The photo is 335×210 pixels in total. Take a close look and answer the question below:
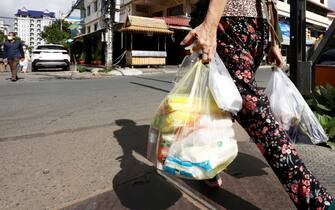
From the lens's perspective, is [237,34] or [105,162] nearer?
[237,34]

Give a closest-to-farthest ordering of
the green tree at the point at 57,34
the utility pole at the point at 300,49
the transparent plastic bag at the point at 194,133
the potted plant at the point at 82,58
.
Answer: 1. the transparent plastic bag at the point at 194,133
2. the utility pole at the point at 300,49
3. the potted plant at the point at 82,58
4. the green tree at the point at 57,34

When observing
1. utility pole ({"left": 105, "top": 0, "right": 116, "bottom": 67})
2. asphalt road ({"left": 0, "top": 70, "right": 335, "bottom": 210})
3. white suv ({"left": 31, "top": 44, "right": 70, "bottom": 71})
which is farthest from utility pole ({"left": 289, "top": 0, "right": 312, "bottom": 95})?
white suv ({"left": 31, "top": 44, "right": 70, "bottom": 71})

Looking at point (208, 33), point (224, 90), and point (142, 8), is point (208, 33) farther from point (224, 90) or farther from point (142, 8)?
point (142, 8)

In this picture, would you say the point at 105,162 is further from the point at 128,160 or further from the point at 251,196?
the point at 251,196

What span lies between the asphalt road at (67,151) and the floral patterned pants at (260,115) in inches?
30.0

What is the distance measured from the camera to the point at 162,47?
27.4m

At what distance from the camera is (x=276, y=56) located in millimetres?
2615

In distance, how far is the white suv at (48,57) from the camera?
2109 cm

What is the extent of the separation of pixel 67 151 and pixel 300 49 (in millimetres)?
2664

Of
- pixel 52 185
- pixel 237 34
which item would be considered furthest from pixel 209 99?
pixel 52 185

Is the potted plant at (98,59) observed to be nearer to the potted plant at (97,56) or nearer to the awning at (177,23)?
the potted plant at (97,56)

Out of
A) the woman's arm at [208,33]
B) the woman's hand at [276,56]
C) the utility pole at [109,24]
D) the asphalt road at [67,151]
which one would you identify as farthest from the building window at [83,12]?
the woman's arm at [208,33]

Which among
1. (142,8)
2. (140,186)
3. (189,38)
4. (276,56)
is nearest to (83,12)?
(142,8)

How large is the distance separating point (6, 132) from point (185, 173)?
3579 millimetres
